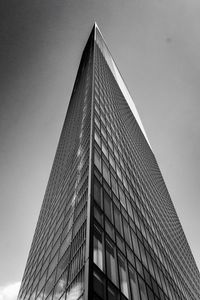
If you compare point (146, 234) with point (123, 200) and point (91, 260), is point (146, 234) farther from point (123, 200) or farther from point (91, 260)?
point (91, 260)

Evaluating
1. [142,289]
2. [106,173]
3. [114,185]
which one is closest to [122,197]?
[114,185]

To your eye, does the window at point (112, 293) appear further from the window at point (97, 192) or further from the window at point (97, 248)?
the window at point (97, 192)

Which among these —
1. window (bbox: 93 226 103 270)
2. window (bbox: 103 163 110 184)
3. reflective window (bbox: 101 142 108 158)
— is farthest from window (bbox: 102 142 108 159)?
window (bbox: 93 226 103 270)

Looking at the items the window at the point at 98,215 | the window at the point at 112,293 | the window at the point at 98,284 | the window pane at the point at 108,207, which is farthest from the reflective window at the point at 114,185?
the window at the point at 98,284

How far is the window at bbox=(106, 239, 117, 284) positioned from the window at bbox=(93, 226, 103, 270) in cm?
64

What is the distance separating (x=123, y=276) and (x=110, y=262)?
158 cm

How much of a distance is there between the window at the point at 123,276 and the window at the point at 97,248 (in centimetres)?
213

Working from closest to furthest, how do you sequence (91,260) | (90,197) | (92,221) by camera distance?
(91,260) → (92,221) → (90,197)

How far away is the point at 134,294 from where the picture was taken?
586 inches

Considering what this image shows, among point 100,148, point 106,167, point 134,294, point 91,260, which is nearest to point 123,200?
point 106,167

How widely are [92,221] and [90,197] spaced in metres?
2.01

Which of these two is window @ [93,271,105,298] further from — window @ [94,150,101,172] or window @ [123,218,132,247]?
window @ [94,150,101,172]

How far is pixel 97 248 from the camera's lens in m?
13.5

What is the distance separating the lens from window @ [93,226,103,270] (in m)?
12.7
